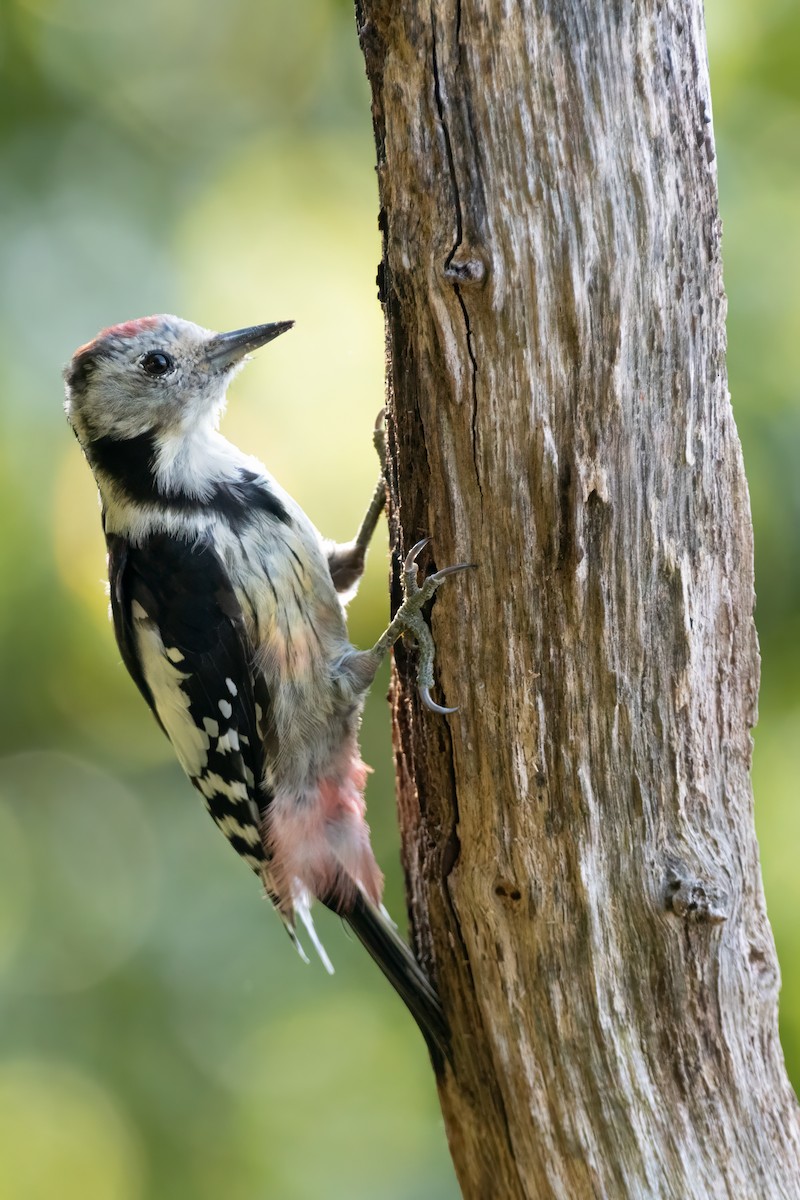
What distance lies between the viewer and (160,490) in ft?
9.62

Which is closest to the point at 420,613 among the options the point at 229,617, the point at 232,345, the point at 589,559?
the point at 589,559

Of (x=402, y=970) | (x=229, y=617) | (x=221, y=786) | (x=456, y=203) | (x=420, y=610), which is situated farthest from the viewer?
(x=221, y=786)

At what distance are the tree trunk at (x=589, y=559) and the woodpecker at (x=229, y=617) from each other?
0.66 metres

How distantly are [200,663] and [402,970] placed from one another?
0.90 meters

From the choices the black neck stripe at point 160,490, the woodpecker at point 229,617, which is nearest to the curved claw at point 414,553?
the woodpecker at point 229,617

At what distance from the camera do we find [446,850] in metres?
2.38

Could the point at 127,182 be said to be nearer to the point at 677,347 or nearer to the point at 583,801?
the point at 677,347

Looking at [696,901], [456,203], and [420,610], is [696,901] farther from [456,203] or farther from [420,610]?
[456,203]

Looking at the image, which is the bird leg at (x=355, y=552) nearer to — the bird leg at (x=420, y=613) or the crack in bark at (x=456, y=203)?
the bird leg at (x=420, y=613)

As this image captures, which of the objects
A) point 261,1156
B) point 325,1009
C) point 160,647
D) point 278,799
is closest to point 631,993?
point 278,799

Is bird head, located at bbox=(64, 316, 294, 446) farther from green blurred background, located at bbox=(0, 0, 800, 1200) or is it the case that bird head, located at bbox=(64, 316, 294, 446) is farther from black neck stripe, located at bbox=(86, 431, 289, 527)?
green blurred background, located at bbox=(0, 0, 800, 1200)

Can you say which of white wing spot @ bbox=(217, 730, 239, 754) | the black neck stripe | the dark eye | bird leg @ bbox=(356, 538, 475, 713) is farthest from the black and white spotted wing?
bird leg @ bbox=(356, 538, 475, 713)

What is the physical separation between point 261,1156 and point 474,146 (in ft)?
13.1

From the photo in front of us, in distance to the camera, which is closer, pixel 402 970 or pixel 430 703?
pixel 430 703
